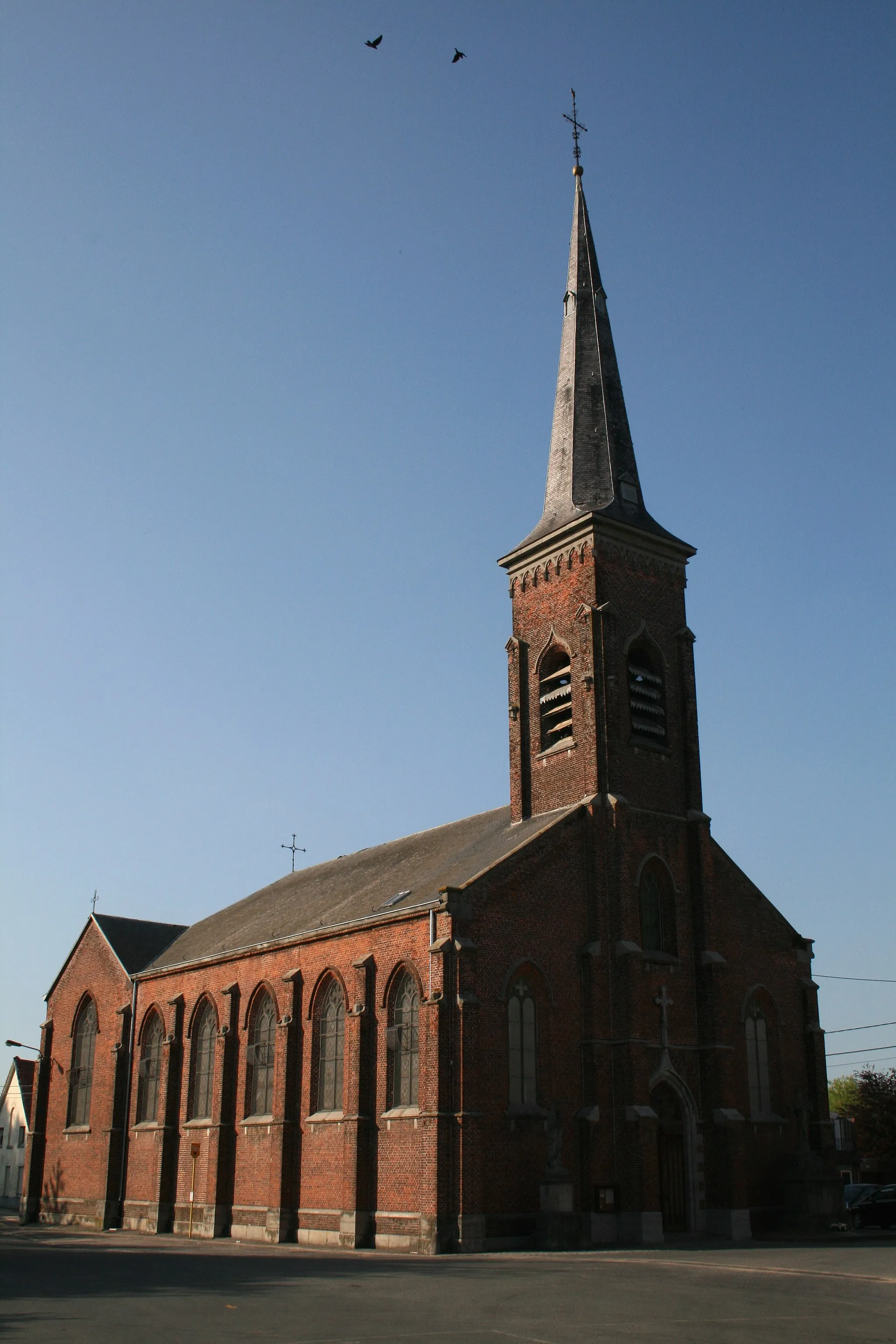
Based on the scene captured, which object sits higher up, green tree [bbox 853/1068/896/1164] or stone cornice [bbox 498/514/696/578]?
stone cornice [bbox 498/514/696/578]

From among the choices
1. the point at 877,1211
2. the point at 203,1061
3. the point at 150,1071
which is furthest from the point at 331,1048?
the point at 877,1211

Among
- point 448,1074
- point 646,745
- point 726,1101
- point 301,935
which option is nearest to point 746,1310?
point 448,1074

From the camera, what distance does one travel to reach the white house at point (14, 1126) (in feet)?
218

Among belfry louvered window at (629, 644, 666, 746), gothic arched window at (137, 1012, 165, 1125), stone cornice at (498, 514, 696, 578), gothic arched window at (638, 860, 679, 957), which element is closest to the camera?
gothic arched window at (638, 860, 679, 957)

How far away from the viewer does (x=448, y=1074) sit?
25.5 metres

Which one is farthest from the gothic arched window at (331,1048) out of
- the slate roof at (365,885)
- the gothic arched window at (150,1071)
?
the gothic arched window at (150,1071)

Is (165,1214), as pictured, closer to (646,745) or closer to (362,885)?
(362,885)

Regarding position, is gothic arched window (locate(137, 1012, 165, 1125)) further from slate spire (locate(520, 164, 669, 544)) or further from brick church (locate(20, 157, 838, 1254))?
slate spire (locate(520, 164, 669, 544))

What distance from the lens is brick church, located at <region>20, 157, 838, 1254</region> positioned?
86.2ft

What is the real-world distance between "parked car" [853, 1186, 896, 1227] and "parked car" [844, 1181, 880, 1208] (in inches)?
13.1

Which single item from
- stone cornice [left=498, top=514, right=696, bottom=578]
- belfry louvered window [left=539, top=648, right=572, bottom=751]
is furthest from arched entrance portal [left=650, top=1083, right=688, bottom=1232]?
stone cornice [left=498, top=514, right=696, bottom=578]

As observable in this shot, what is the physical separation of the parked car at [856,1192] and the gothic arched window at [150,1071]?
2143 centimetres

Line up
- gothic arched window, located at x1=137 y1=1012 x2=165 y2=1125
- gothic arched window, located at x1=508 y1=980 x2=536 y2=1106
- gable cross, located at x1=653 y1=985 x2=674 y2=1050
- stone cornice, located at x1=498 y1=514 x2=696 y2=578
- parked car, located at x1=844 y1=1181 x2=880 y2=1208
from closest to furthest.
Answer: gothic arched window, located at x1=508 y1=980 x2=536 y2=1106, gable cross, located at x1=653 y1=985 x2=674 y2=1050, stone cornice, located at x1=498 y1=514 x2=696 y2=578, parked car, located at x1=844 y1=1181 x2=880 y2=1208, gothic arched window, located at x1=137 y1=1012 x2=165 y2=1125

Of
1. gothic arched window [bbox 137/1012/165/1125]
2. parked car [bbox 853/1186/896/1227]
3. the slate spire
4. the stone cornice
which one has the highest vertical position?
the slate spire
